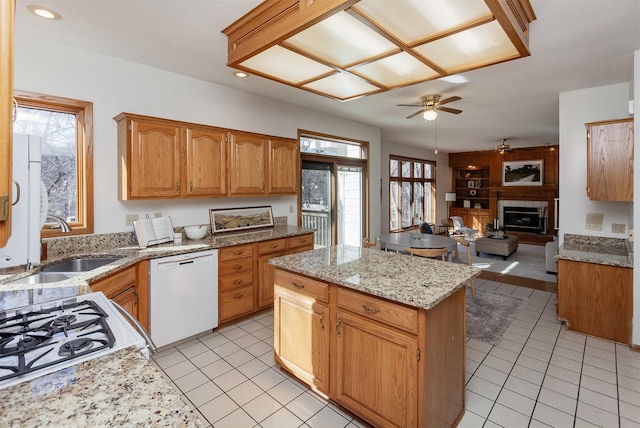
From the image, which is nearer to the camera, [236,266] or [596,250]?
[236,266]

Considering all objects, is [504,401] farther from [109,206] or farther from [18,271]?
[109,206]

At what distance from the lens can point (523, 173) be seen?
9.06 meters

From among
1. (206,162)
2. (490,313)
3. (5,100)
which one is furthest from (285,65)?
(490,313)

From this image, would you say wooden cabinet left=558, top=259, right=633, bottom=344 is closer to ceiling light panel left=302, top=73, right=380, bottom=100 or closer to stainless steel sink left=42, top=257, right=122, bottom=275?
ceiling light panel left=302, top=73, right=380, bottom=100

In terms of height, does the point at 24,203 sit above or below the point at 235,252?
above

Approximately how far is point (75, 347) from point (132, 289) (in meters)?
1.70

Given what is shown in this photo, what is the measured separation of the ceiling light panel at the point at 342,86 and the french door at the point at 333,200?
5.90 feet

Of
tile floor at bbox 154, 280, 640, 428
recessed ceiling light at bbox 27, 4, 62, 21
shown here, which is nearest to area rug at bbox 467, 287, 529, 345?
tile floor at bbox 154, 280, 640, 428

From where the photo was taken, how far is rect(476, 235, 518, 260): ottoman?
6.47 metres

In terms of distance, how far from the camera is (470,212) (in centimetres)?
1018

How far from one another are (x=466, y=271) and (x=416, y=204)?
7.30m

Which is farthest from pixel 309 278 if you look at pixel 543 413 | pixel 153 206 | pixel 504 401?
pixel 153 206

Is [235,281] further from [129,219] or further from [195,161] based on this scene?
[195,161]

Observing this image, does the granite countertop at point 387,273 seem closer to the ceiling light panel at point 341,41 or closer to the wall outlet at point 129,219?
the ceiling light panel at point 341,41
